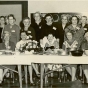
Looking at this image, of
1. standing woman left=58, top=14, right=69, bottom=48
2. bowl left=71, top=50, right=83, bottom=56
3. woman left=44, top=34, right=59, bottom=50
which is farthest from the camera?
standing woman left=58, top=14, right=69, bottom=48

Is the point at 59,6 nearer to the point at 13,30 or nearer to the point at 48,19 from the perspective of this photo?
the point at 48,19

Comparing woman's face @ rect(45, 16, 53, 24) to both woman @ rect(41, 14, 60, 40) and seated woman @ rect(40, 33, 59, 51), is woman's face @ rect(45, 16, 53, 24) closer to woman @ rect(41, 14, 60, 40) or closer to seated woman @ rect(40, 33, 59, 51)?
woman @ rect(41, 14, 60, 40)

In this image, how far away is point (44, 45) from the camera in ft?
11.4

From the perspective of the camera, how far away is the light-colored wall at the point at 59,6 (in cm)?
435

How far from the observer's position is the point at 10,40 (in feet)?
12.2

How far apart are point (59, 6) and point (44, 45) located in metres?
1.21

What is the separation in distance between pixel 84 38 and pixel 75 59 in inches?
32.8

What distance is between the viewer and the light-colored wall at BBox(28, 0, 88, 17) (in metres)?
4.35

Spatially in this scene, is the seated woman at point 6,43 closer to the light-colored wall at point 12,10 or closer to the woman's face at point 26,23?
the woman's face at point 26,23

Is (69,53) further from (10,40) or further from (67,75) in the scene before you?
(10,40)

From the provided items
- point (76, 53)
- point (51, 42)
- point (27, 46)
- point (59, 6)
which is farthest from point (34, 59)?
point (59, 6)

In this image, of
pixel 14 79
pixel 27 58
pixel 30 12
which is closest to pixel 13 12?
pixel 30 12

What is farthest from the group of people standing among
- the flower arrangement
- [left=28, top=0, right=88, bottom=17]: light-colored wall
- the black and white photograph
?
[left=28, top=0, right=88, bottom=17]: light-colored wall

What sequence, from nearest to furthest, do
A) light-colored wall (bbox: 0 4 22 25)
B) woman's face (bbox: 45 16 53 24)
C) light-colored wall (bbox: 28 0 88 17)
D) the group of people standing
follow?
the group of people standing, woman's face (bbox: 45 16 53 24), light-colored wall (bbox: 28 0 88 17), light-colored wall (bbox: 0 4 22 25)
